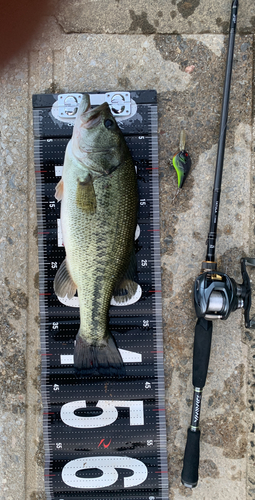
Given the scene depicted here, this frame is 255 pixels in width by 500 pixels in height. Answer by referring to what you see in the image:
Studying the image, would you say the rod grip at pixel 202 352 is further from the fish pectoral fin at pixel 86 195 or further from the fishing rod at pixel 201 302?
the fish pectoral fin at pixel 86 195

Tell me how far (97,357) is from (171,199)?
1272 mm

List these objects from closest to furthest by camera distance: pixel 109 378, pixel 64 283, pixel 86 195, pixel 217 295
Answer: pixel 86 195 < pixel 217 295 < pixel 64 283 < pixel 109 378

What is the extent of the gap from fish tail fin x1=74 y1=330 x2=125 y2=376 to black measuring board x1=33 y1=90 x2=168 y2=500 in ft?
0.46

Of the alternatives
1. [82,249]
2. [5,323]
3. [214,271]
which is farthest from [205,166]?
[5,323]

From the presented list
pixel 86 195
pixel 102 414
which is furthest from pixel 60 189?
pixel 102 414

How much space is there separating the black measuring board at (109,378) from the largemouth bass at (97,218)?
220 millimetres

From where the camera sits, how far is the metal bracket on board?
2.14 metres

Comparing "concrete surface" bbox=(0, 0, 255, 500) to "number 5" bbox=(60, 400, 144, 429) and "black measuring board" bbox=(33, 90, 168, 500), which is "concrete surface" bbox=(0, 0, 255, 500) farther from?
"number 5" bbox=(60, 400, 144, 429)

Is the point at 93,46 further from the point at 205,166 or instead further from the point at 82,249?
the point at 82,249

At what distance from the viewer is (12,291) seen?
2.26 metres

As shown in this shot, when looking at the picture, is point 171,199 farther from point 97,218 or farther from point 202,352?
point 202,352

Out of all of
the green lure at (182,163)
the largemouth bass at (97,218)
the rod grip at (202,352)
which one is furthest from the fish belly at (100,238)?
the rod grip at (202,352)

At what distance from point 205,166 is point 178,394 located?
1.75 metres

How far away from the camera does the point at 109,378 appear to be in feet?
7.18
